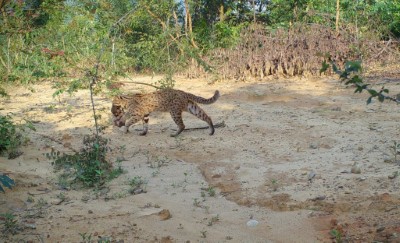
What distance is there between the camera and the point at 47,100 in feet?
37.3

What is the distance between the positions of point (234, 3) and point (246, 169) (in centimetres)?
1113

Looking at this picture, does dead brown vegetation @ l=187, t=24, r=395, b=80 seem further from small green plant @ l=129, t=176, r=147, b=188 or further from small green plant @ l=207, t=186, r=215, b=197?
small green plant @ l=207, t=186, r=215, b=197

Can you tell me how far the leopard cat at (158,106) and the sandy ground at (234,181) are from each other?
0.98ft

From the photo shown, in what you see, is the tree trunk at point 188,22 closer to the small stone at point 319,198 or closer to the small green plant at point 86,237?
the small stone at point 319,198

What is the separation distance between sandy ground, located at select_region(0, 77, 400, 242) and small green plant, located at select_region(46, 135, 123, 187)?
14cm

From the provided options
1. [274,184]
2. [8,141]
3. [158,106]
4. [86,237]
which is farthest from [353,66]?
[158,106]

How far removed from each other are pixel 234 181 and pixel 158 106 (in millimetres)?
3075

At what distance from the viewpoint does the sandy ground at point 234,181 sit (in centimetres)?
449

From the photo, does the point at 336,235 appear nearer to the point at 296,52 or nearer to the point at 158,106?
the point at 158,106

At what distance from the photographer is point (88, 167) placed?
19.7ft

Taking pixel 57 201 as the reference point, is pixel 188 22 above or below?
above

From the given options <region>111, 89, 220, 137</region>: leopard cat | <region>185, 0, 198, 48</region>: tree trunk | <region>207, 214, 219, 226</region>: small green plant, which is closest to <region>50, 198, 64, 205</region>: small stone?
<region>207, 214, 219, 226</region>: small green plant

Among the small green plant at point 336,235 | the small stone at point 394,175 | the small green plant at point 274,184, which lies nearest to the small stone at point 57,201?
the small green plant at point 274,184

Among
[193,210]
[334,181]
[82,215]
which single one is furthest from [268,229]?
[82,215]
